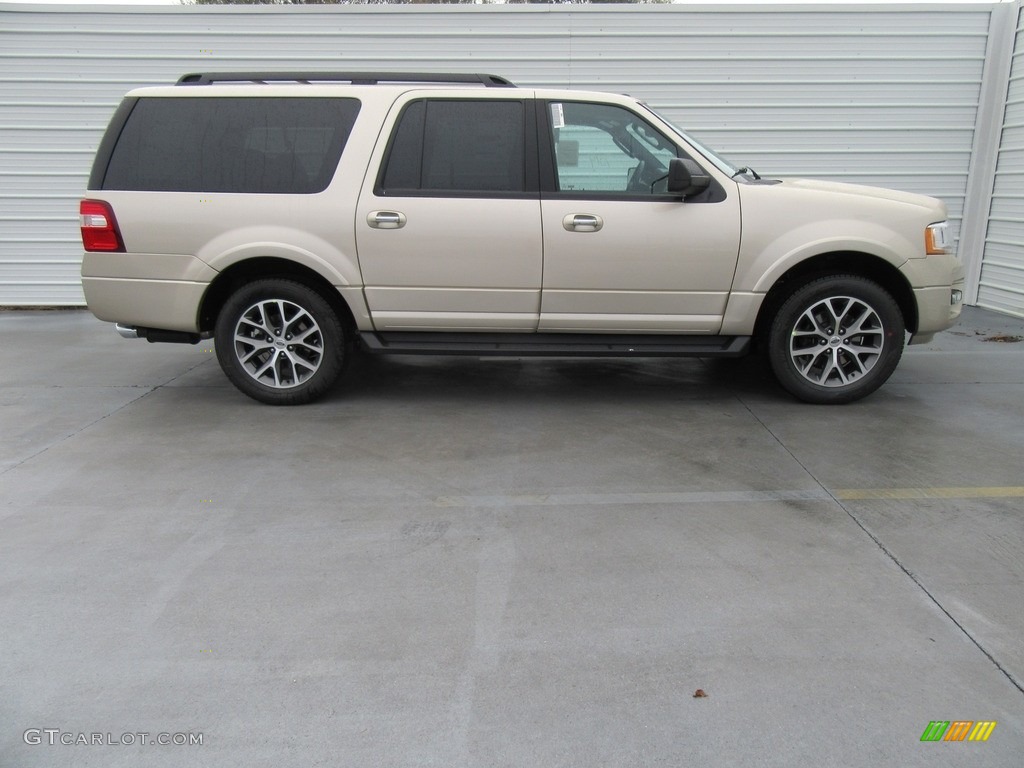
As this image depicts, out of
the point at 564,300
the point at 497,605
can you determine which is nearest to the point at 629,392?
the point at 564,300

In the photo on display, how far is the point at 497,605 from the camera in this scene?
10.1 feet

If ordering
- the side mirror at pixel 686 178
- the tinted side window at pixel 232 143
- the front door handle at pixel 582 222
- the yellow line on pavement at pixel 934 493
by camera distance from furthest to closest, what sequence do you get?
the tinted side window at pixel 232 143
the front door handle at pixel 582 222
the side mirror at pixel 686 178
the yellow line on pavement at pixel 934 493

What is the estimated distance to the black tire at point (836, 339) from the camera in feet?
17.6

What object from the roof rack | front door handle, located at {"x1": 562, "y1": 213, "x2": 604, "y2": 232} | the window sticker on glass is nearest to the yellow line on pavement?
front door handle, located at {"x1": 562, "y1": 213, "x2": 604, "y2": 232}

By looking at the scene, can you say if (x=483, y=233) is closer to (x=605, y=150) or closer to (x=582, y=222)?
(x=582, y=222)

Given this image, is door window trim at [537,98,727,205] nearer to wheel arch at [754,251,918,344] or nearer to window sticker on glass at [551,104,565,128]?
window sticker on glass at [551,104,565,128]

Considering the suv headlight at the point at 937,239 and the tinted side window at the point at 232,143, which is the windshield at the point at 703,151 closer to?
the suv headlight at the point at 937,239

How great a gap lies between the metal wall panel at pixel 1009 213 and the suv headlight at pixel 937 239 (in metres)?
4.12

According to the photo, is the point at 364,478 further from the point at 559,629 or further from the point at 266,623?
the point at 559,629

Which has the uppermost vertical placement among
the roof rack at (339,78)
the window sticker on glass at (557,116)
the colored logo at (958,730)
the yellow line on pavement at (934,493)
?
the roof rack at (339,78)

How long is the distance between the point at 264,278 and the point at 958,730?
461 cm

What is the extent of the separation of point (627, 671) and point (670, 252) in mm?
3192

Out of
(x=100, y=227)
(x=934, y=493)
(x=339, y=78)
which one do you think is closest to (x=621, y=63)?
(x=339, y=78)

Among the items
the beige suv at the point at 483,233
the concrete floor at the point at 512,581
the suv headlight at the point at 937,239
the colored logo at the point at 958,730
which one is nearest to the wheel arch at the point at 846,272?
the beige suv at the point at 483,233
